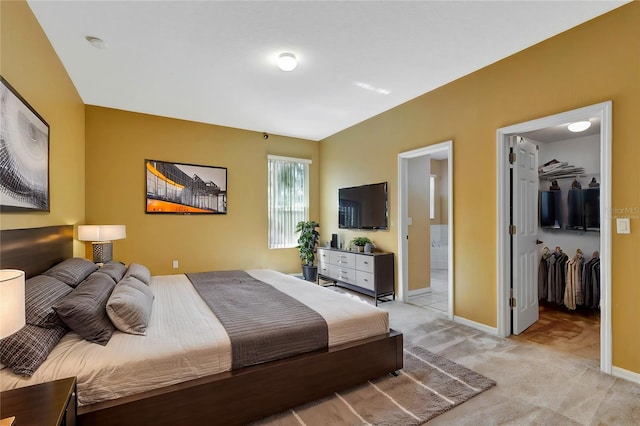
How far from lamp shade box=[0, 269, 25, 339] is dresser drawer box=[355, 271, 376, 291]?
3649mm

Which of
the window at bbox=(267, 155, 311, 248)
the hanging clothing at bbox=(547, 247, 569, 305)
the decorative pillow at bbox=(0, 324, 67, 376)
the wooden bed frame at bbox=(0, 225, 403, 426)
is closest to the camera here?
the decorative pillow at bbox=(0, 324, 67, 376)

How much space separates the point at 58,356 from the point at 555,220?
5398 millimetres

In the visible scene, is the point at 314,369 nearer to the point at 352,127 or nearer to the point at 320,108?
the point at 320,108

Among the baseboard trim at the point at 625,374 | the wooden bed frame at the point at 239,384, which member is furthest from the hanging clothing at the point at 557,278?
the wooden bed frame at the point at 239,384

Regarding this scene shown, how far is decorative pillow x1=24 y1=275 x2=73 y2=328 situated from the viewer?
5.01 ft

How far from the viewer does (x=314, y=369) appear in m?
1.95

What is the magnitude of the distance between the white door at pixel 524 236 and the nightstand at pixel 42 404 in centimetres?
352

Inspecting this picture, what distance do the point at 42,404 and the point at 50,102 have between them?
8.77 feet

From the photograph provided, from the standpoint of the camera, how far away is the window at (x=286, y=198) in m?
5.63

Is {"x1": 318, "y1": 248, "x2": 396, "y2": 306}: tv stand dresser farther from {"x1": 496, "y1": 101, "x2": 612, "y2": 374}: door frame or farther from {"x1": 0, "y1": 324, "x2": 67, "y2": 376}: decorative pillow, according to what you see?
{"x1": 0, "y1": 324, "x2": 67, "y2": 376}: decorative pillow

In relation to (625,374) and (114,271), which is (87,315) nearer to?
(114,271)

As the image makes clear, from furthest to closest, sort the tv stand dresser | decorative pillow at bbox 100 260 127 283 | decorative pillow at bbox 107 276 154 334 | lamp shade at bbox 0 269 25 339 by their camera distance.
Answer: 1. the tv stand dresser
2. decorative pillow at bbox 100 260 127 283
3. decorative pillow at bbox 107 276 154 334
4. lamp shade at bbox 0 269 25 339

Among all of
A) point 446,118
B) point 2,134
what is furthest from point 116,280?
point 446,118

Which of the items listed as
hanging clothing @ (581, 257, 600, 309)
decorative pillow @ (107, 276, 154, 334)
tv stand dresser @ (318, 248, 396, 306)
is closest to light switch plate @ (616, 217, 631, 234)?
hanging clothing @ (581, 257, 600, 309)
